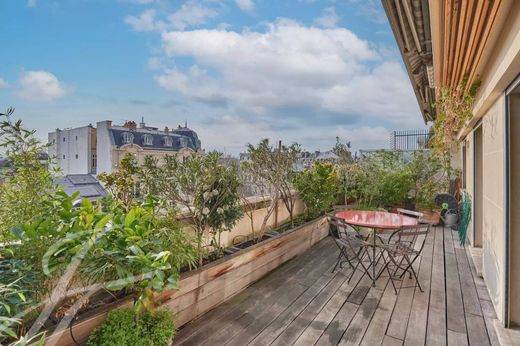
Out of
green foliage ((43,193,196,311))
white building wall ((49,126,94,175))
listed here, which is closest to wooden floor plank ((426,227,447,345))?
green foliage ((43,193,196,311))

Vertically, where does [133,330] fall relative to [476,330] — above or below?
above

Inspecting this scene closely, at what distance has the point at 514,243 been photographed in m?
2.24

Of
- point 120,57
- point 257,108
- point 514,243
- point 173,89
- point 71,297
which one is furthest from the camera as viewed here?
point 257,108

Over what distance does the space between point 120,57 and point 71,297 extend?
2.75 metres

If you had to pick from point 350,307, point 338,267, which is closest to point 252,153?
point 338,267

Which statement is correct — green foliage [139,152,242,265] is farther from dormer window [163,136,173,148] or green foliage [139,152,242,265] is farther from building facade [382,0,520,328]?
dormer window [163,136,173,148]

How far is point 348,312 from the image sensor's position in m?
2.60

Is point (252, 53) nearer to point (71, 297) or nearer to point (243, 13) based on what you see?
point (243, 13)

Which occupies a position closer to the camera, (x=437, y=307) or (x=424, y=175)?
(x=437, y=307)

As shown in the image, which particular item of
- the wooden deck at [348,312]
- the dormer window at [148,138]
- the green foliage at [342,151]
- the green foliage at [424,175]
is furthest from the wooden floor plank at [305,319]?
the green foliage at [424,175]

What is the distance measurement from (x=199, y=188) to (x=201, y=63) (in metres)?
3.02

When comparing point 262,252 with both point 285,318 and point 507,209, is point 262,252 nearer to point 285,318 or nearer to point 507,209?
point 285,318

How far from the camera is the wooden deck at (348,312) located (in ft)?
7.30

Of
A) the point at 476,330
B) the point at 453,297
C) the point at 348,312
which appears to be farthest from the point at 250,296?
the point at 453,297
